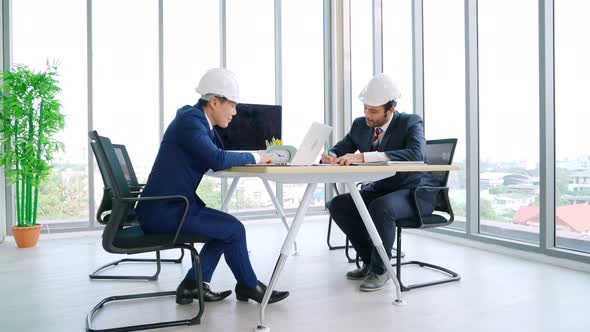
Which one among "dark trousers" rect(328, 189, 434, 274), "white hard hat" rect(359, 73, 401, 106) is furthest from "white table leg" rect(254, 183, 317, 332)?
"white hard hat" rect(359, 73, 401, 106)

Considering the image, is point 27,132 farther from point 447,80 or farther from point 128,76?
point 447,80

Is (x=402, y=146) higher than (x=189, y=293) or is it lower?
higher

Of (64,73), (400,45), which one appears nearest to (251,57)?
(400,45)

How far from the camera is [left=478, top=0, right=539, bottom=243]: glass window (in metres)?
3.43

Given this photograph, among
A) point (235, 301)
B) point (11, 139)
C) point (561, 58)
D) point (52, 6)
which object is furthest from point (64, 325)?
point (52, 6)

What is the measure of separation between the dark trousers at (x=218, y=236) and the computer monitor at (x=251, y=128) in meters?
1.38

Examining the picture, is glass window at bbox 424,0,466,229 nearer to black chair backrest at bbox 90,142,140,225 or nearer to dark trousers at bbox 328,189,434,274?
dark trousers at bbox 328,189,434,274

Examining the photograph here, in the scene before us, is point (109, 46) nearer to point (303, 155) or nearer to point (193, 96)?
point (193, 96)

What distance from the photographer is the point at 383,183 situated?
9.43 feet

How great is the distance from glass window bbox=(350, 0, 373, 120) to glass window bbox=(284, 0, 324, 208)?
449 mm

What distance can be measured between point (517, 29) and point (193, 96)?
3513mm

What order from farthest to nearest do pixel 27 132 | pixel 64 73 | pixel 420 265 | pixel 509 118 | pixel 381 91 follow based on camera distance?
1. pixel 64 73
2. pixel 27 132
3. pixel 509 118
4. pixel 420 265
5. pixel 381 91

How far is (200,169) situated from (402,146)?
129 cm

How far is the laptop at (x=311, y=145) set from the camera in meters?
2.03
